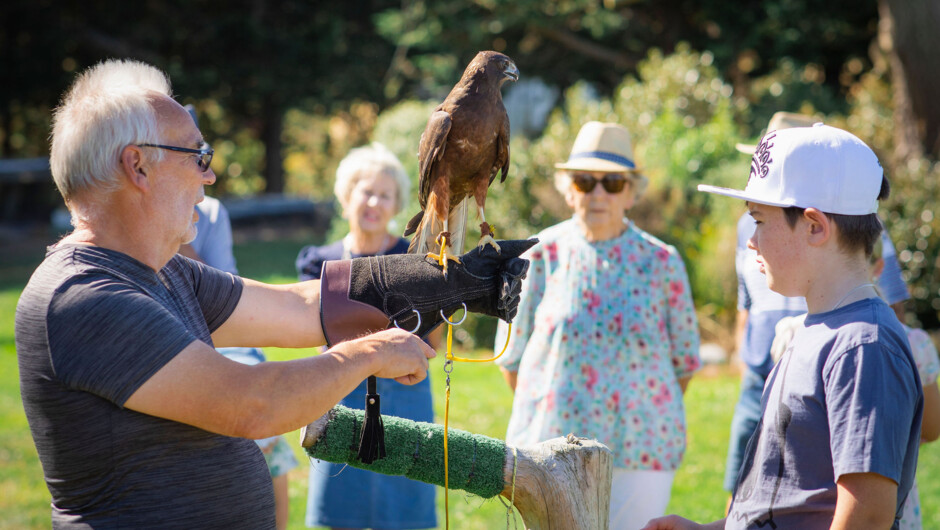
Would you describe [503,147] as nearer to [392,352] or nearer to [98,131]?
[392,352]

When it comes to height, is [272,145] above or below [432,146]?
above

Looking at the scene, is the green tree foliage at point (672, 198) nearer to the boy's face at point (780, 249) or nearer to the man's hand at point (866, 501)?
the boy's face at point (780, 249)

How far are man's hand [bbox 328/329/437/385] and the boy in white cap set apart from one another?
0.80m

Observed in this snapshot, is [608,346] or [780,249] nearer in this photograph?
[780,249]

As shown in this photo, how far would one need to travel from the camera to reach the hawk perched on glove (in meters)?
2.34

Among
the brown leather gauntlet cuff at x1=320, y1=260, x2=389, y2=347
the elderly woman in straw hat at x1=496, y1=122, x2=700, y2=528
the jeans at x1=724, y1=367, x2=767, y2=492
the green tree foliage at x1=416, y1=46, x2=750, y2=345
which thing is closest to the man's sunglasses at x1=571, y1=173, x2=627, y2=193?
the elderly woman in straw hat at x1=496, y1=122, x2=700, y2=528

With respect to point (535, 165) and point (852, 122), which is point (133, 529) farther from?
point (852, 122)

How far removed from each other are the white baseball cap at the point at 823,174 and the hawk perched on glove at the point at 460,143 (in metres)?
0.83

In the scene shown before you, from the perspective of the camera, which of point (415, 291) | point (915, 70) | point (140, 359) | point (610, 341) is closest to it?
point (140, 359)

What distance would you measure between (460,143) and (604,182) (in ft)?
4.65

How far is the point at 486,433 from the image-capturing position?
5801 mm

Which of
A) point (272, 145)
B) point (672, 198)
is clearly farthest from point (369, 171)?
point (272, 145)

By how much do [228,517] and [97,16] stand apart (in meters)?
21.5

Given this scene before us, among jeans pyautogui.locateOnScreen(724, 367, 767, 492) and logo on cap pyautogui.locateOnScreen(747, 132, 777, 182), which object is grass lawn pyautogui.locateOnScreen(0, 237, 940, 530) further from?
logo on cap pyautogui.locateOnScreen(747, 132, 777, 182)
